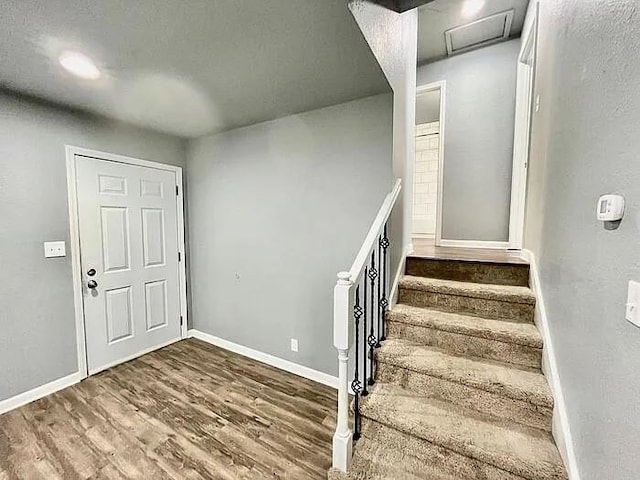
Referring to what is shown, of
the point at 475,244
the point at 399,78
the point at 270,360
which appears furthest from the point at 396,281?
the point at 475,244

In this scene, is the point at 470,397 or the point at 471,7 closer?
the point at 470,397

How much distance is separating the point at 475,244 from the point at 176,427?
3304mm

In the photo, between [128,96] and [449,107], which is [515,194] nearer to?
[449,107]

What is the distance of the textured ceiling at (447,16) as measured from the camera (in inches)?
97.0

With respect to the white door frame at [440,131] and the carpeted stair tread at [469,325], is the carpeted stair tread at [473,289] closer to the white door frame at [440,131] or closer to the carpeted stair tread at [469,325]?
the carpeted stair tread at [469,325]

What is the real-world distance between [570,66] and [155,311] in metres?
3.82

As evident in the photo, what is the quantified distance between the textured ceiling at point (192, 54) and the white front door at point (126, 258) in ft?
2.19

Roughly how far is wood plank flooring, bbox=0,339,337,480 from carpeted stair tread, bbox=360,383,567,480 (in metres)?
0.56

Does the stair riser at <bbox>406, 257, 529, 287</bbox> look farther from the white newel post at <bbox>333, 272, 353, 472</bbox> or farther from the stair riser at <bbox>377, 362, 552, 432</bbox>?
the white newel post at <bbox>333, 272, 353, 472</bbox>

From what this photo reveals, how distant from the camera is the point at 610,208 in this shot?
87 cm

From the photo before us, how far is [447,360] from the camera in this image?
1619 mm

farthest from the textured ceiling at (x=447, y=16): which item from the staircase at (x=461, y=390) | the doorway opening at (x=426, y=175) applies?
the staircase at (x=461, y=390)

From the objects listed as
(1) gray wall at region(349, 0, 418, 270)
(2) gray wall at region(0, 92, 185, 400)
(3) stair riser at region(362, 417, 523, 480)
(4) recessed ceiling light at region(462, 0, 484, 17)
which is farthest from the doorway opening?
(2) gray wall at region(0, 92, 185, 400)

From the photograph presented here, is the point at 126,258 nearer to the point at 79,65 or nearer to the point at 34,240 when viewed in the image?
the point at 34,240
